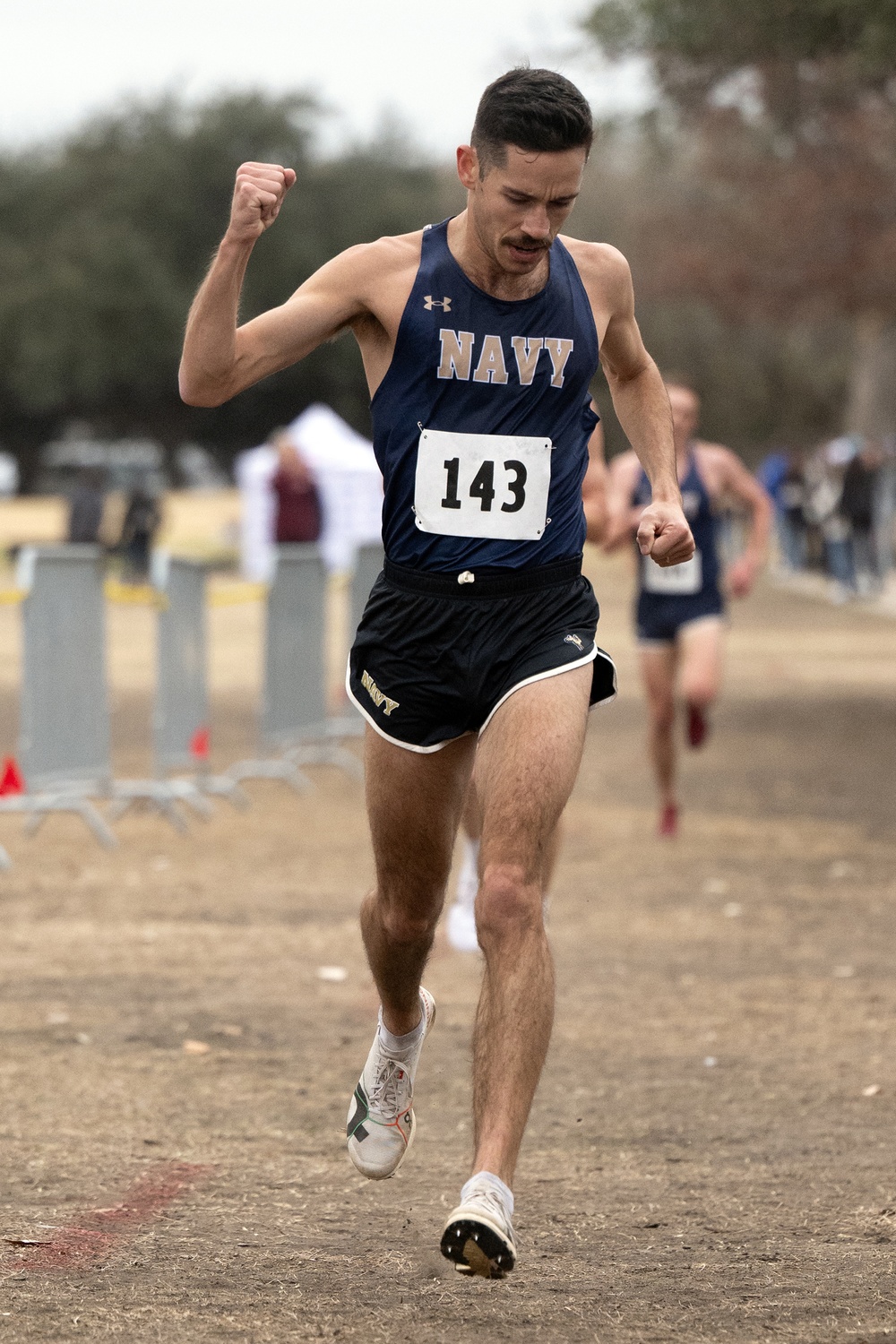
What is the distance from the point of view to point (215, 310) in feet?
13.3

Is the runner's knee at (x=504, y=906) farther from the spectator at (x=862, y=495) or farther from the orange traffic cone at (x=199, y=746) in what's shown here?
the spectator at (x=862, y=495)

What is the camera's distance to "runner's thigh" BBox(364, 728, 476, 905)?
4434 millimetres

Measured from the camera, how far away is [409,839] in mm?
4473

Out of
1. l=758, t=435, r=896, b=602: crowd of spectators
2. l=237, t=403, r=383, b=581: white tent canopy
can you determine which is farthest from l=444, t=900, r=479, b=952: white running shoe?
l=758, t=435, r=896, b=602: crowd of spectators

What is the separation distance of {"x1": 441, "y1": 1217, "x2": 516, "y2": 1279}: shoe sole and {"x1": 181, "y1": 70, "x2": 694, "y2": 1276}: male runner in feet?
1.44

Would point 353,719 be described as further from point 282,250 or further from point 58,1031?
point 282,250

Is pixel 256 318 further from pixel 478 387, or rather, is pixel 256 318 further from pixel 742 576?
pixel 742 576

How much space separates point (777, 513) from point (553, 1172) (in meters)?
38.9

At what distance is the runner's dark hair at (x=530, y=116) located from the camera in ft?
13.6

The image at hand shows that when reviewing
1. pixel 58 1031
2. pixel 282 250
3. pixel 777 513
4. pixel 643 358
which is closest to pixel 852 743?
pixel 58 1031

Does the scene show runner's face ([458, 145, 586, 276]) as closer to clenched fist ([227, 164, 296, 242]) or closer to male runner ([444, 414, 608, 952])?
clenched fist ([227, 164, 296, 242])

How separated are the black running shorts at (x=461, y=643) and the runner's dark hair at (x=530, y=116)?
0.86 m

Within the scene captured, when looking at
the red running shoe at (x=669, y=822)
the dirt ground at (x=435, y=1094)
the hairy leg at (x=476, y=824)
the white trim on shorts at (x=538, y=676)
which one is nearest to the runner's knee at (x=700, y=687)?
the red running shoe at (x=669, y=822)

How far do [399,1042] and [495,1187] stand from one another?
41.7 inches
